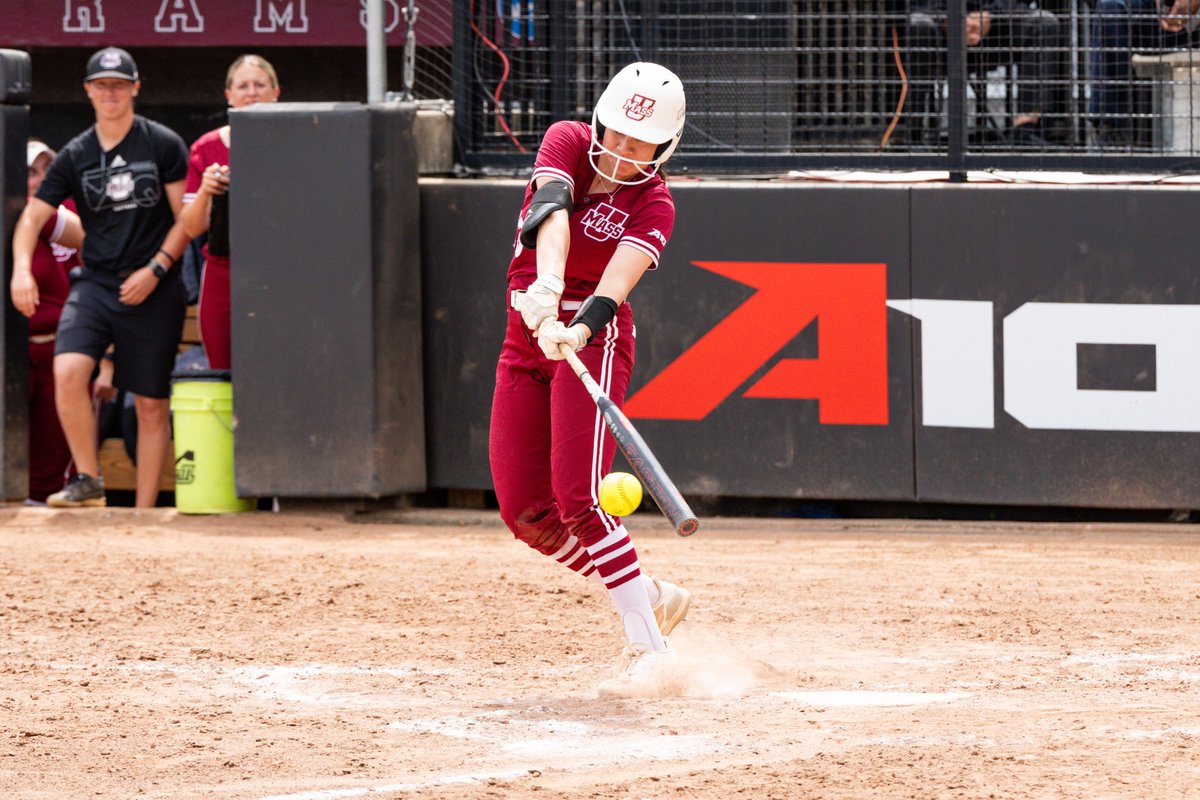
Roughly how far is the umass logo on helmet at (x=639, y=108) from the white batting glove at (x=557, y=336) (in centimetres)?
67

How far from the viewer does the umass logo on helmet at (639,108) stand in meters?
5.34

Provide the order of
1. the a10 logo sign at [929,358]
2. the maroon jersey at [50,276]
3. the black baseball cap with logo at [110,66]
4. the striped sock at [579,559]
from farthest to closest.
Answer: the maroon jersey at [50,276] → the black baseball cap with logo at [110,66] → the a10 logo sign at [929,358] → the striped sock at [579,559]

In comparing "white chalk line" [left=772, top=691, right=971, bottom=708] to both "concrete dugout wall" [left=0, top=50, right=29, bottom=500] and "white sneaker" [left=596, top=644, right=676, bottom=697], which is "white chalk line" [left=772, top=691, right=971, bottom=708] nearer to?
"white sneaker" [left=596, top=644, right=676, bottom=697]

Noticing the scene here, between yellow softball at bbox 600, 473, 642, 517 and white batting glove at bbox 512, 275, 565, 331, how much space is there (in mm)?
521

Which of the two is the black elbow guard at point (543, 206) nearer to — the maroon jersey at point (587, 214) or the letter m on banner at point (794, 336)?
the maroon jersey at point (587, 214)

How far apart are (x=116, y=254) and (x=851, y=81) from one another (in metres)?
3.88

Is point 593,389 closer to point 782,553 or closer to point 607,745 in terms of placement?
point 607,745

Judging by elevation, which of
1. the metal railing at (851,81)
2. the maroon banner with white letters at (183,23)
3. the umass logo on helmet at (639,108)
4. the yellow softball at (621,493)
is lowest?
the yellow softball at (621,493)

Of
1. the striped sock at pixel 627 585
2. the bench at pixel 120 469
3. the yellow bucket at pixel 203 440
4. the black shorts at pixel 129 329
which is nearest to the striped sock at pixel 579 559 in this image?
the striped sock at pixel 627 585

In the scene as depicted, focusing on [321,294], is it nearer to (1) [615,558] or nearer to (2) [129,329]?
(2) [129,329]

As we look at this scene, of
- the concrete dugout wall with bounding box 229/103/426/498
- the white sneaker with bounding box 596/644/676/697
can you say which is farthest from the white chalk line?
the concrete dugout wall with bounding box 229/103/426/498

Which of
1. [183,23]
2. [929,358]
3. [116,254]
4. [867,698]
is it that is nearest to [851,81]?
[929,358]

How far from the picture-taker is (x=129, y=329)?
9203mm

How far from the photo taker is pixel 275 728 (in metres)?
5.02
